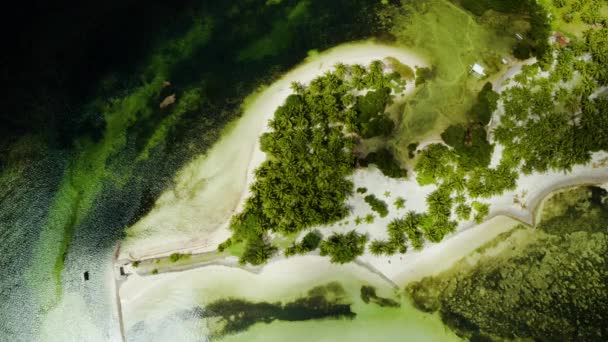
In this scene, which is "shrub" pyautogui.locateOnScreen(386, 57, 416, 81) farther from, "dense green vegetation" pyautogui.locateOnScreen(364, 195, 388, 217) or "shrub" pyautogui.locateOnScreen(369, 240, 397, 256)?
"shrub" pyautogui.locateOnScreen(369, 240, 397, 256)

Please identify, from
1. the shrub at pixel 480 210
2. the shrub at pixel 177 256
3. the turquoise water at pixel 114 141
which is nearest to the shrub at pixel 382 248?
the shrub at pixel 480 210

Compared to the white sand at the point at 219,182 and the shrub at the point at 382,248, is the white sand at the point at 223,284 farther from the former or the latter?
the white sand at the point at 219,182

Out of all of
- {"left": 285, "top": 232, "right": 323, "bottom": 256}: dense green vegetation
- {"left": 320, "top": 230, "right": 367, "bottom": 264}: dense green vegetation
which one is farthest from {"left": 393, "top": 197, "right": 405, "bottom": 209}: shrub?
{"left": 285, "top": 232, "right": 323, "bottom": 256}: dense green vegetation

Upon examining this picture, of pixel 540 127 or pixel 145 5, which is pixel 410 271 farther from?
pixel 145 5

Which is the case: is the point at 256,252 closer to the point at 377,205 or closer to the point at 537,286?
the point at 377,205

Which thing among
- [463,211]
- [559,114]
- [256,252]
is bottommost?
[463,211]

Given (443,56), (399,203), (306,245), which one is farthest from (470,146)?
(306,245)
